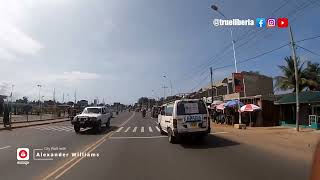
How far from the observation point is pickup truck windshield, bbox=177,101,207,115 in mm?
20844

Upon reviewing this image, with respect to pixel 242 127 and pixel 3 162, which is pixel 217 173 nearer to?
pixel 3 162

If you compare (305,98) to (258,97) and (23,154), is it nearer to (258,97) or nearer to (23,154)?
(258,97)

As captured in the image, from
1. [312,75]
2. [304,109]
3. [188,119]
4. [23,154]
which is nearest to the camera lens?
[23,154]

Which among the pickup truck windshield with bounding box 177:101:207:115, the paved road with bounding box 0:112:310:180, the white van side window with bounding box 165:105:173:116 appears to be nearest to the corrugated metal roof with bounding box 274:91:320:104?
the white van side window with bounding box 165:105:173:116

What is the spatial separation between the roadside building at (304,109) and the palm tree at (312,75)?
55.3ft

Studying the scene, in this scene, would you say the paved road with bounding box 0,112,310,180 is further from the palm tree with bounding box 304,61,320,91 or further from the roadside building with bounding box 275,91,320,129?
the palm tree with bounding box 304,61,320,91

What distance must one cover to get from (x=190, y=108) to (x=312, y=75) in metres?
39.1

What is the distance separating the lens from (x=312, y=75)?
54.9m

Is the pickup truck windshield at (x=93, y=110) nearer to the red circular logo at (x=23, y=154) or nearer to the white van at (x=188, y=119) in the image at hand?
the white van at (x=188, y=119)

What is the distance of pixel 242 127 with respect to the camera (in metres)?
33.9

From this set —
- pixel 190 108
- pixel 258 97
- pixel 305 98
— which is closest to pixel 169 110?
pixel 190 108

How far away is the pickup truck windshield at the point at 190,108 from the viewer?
68.4ft

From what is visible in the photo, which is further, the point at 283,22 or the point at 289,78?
the point at 289,78

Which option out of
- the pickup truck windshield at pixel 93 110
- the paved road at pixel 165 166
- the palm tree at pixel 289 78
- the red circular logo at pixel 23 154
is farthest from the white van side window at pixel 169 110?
the palm tree at pixel 289 78
